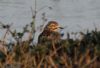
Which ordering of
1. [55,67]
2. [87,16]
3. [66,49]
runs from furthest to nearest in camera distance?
[87,16] → [66,49] → [55,67]

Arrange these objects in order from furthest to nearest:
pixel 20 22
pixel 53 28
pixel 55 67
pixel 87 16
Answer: pixel 87 16
pixel 20 22
pixel 53 28
pixel 55 67

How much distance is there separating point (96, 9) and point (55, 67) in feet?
27.6

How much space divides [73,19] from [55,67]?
6.89 m

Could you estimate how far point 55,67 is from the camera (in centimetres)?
616

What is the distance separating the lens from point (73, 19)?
1299cm

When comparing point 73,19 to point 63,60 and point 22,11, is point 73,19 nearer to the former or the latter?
point 22,11

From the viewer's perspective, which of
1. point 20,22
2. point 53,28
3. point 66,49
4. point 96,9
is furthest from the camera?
point 96,9

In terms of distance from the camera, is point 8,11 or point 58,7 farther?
point 58,7

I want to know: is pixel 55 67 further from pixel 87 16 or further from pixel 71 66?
pixel 87 16

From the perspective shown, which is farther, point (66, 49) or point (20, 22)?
point (20, 22)

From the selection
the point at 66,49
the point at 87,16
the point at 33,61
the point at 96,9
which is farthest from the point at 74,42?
the point at 96,9

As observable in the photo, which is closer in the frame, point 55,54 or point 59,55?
point 55,54

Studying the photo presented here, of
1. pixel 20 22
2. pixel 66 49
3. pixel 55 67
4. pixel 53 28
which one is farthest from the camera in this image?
pixel 20 22

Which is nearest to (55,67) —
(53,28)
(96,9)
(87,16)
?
(53,28)
